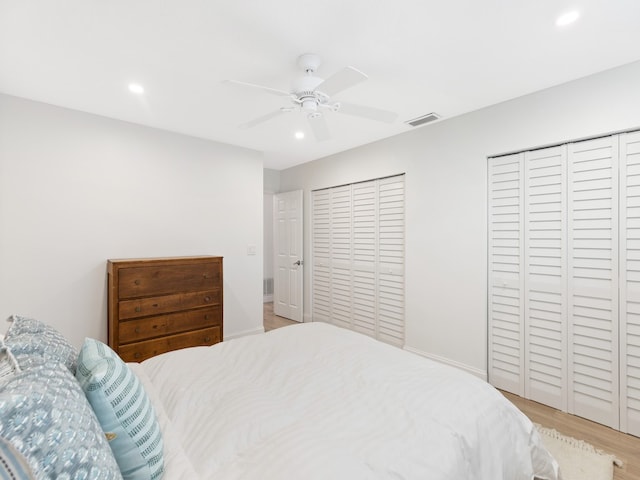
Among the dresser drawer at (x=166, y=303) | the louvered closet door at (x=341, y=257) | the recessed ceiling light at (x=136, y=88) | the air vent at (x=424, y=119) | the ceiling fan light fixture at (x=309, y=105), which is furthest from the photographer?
the louvered closet door at (x=341, y=257)

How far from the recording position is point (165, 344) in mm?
2842

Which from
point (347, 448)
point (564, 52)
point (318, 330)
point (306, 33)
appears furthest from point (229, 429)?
point (564, 52)

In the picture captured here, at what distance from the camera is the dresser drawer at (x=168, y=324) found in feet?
8.71

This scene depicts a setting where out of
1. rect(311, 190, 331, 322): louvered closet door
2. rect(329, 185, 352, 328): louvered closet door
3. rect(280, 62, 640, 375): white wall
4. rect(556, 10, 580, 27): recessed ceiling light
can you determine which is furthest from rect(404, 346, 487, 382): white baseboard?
rect(556, 10, 580, 27): recessed ceiling light

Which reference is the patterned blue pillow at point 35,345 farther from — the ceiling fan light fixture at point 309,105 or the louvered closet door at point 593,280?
the louvered closet door at point 593,280

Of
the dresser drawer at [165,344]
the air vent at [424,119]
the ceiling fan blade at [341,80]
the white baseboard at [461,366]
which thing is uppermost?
the air vent at [424,119]

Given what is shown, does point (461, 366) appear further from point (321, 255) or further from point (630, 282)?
point (321, 255)

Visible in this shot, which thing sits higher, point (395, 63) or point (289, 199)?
point (395, 63)

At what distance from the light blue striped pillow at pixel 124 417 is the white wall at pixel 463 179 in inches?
106

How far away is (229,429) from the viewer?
1.11 metres

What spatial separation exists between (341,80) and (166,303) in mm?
2407

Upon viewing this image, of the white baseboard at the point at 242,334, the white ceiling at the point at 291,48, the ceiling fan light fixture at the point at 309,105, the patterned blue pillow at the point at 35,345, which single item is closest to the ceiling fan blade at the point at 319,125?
the ceiling fan light fixture at the point at 309,105

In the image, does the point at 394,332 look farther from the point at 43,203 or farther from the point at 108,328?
the point at 43,203

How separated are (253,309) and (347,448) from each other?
10.2ft
